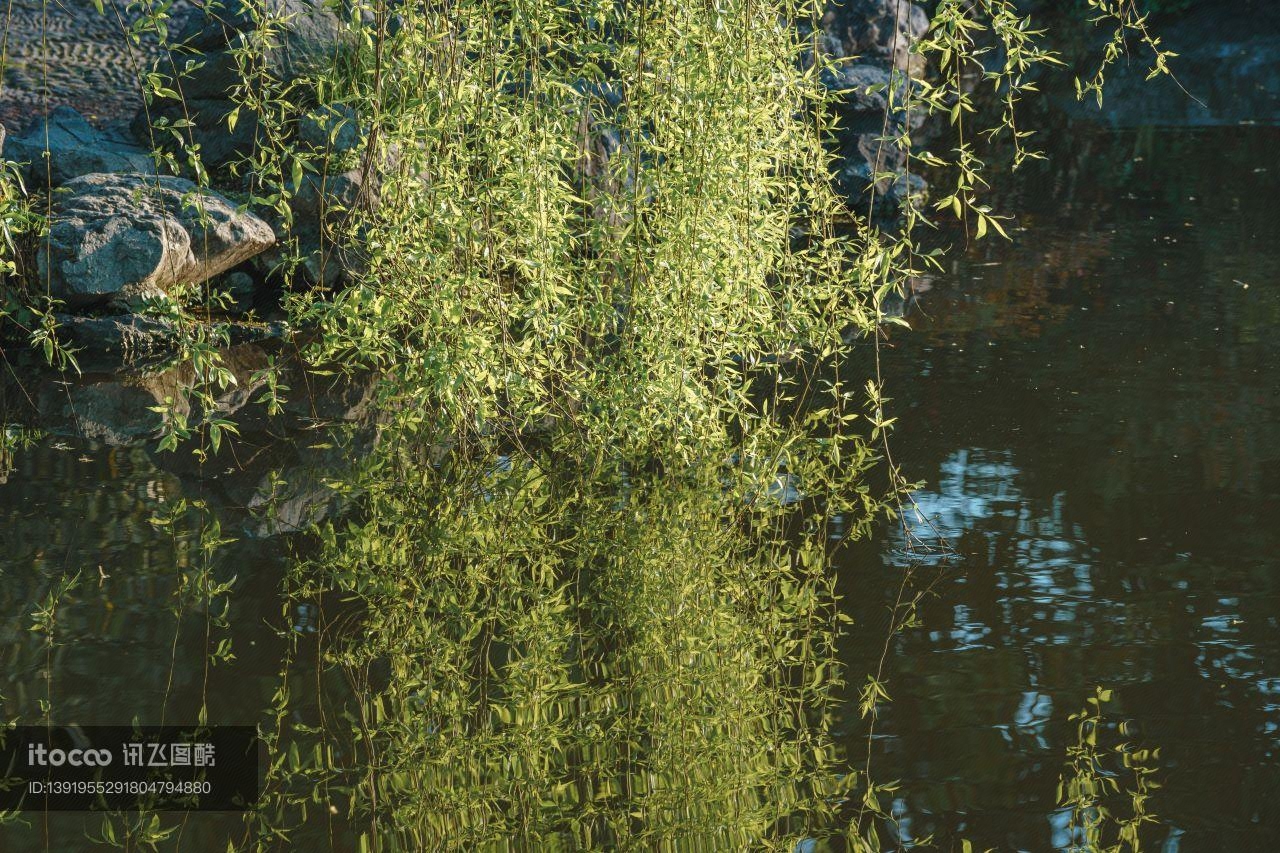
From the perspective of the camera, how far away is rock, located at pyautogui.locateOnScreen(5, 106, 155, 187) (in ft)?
21.9

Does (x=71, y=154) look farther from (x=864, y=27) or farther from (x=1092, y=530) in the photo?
(x=864, y=27)

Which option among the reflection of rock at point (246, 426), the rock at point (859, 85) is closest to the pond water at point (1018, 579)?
the reflection of rock at point (246, 426)

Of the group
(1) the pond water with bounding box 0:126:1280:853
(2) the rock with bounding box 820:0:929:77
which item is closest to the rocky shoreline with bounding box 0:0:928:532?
(1) the pond water with bounding box 0:126:1280:853

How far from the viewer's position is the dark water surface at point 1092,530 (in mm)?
2887

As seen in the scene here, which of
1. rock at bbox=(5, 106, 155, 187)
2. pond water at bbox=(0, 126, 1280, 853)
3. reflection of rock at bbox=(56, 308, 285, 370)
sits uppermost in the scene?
rock at bbox=(5, 106, 155, 187)

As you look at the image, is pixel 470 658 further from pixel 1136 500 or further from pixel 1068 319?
pixel 1068 319

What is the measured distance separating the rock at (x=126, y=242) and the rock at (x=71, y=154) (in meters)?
0.50

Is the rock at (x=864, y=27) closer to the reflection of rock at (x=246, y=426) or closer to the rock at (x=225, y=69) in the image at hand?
the rock at (x=225, y=69)

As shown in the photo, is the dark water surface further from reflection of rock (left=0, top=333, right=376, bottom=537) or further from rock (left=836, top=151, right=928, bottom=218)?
reflection of rock (left=0, top=333, right=376, bottom=537)

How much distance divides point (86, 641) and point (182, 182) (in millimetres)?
Answer: 3521

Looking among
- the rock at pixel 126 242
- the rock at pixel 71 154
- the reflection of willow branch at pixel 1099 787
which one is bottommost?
the reflection of willow branch at pixel 1099 787

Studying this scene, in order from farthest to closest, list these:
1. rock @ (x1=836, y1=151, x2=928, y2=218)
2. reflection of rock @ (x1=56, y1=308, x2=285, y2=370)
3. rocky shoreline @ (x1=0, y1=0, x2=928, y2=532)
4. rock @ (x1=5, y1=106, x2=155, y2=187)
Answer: rock @ (x1=836, y1=151, x2=928, y2=218)
rock @ (x1=5, y1=106, x2=155, y2=187)
reflection of rock @ (x1=56, y1=308, x2=285, y2=370)
rocky shoreline @ (x1=0, y1=0, x2=928, y2=532)

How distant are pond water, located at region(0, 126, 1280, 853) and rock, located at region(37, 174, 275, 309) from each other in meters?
1.27

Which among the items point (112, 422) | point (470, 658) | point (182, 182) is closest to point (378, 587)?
point (470, 658)
